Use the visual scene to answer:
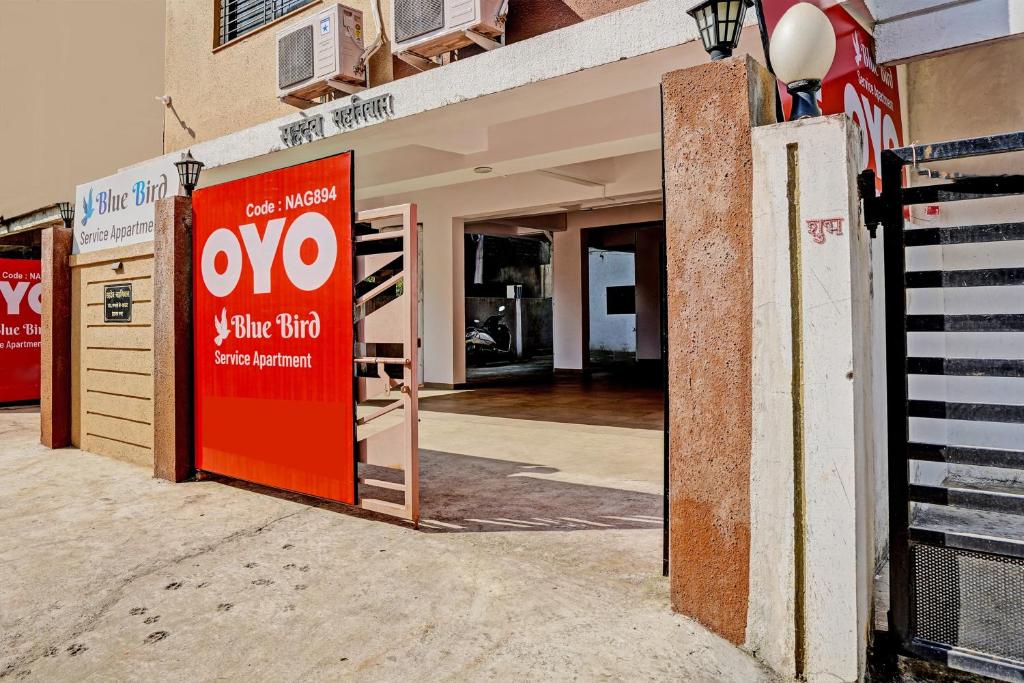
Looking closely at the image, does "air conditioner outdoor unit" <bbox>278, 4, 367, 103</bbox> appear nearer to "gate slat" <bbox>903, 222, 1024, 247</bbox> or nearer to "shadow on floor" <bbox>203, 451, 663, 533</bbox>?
"shadow on floor" <bbox>203, 451, 663, 533</bbox>

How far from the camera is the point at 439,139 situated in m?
6.91

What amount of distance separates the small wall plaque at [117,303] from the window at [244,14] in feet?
13.0

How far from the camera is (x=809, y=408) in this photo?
2105 millimetres

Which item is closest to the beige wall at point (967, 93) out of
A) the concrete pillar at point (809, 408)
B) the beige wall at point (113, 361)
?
the concrete pillar at point (809, 408)

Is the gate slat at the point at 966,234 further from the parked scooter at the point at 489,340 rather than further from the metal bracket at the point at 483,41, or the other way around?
the parked scooter at the point at 489,340

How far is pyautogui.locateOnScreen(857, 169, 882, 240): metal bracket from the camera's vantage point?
7.25ft

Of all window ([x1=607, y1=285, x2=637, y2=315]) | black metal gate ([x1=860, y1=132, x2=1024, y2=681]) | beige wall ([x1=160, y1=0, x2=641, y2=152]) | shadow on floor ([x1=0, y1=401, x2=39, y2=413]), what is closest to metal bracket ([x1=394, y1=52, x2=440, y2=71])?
beige wall ([x1=160, y1=0, x2=641, y2=152])

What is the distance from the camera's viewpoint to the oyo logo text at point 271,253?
154 inches

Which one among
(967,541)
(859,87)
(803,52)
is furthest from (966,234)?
(859,87)

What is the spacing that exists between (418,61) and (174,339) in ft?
11.1

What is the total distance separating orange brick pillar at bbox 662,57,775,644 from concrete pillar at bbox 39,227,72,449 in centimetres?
632

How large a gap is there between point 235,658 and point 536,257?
13.5 m

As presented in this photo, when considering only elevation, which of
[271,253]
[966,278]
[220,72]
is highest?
[220,72]

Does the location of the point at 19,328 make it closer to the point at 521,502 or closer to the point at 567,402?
the point at 567,402
